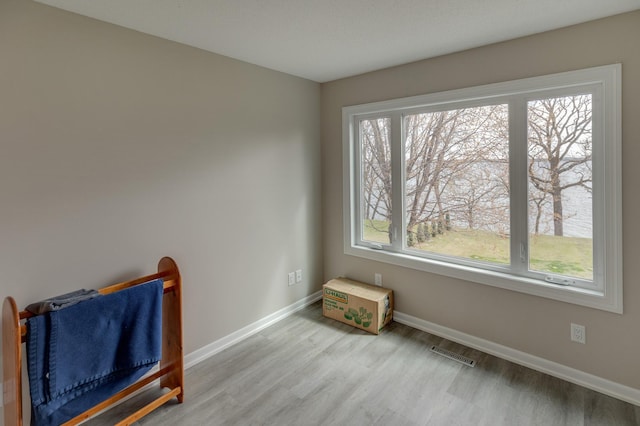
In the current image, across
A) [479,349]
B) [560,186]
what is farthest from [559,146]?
[479,349]

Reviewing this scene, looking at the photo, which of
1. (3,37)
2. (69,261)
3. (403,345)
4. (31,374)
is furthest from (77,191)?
(403,345)

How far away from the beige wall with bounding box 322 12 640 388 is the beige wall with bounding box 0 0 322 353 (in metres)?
0.89

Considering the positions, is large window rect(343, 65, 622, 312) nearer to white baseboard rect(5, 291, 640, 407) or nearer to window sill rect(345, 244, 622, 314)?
window sill rect(345, 244, 622, 314)

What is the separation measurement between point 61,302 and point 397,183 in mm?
2623

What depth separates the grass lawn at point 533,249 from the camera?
2.24 meters

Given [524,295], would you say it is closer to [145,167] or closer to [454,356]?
[454,356]

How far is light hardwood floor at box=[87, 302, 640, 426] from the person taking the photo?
193 cm

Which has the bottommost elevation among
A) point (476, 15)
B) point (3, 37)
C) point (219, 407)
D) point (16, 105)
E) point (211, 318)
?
point (219, 407)

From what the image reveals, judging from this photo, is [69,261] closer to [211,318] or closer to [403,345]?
[211,318]

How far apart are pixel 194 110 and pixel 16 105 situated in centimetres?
100

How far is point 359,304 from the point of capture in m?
2.96

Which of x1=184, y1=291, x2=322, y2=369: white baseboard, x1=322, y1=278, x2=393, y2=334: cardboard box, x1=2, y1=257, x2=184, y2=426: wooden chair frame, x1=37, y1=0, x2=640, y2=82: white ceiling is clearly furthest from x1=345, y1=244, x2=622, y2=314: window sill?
x1=2, y1=257, x2=184, y2=426: wooden chair frame

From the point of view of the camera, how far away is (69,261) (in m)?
1.88

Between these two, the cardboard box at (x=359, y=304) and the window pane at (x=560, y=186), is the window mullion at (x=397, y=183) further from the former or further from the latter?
the window pane at (x=560, y=186)
